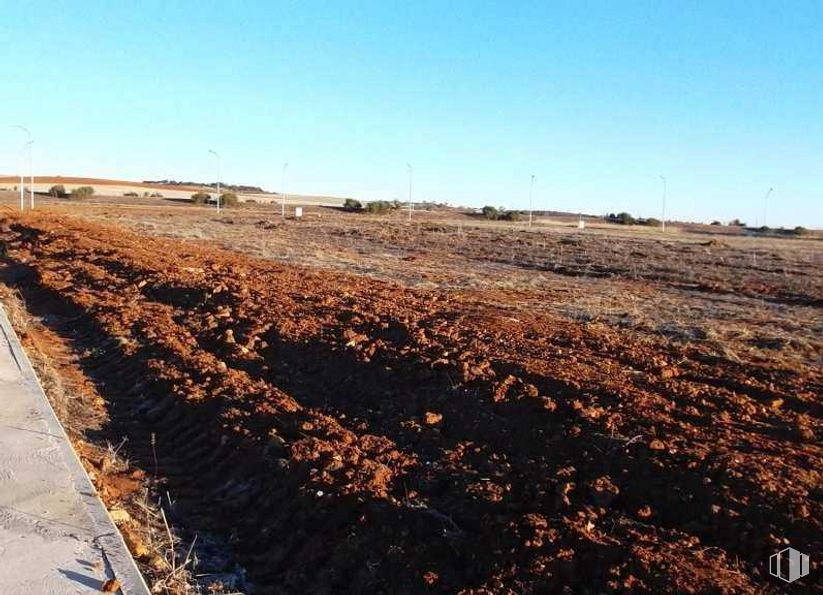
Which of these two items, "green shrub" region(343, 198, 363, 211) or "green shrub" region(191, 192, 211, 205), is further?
"green shrub" region(343, 198, 363, 211)

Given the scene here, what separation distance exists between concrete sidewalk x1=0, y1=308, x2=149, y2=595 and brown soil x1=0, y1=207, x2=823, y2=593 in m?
0.76

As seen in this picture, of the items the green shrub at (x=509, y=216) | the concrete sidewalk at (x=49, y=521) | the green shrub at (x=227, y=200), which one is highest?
the green shrub at (x=227, y=200)

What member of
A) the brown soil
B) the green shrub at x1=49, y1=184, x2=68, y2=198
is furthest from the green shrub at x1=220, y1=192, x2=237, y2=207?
the brown soil

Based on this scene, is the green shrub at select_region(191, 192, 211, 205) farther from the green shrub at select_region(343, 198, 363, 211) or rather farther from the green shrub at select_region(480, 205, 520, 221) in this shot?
the green shrub at select_region(480, 205, 520, 221)

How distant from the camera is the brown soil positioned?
4273 mm

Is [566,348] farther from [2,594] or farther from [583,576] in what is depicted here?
[2,594]

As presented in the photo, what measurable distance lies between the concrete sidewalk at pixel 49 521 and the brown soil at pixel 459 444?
2.50ft

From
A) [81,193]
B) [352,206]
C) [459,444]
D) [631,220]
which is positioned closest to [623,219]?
[631,220]

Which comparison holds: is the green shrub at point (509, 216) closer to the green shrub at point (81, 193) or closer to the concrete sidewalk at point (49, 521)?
the green shrub at point (81, 193)

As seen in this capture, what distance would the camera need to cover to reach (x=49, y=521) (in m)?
4.39

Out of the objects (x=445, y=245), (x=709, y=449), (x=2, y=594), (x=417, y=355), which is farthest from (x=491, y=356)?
(x=445, y=245)

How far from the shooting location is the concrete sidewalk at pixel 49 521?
12.4ft

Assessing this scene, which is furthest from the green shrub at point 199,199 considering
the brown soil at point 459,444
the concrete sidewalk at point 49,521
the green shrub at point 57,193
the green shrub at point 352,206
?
the concrete sidewalk at point 49,521

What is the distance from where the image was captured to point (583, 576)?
4012mm
